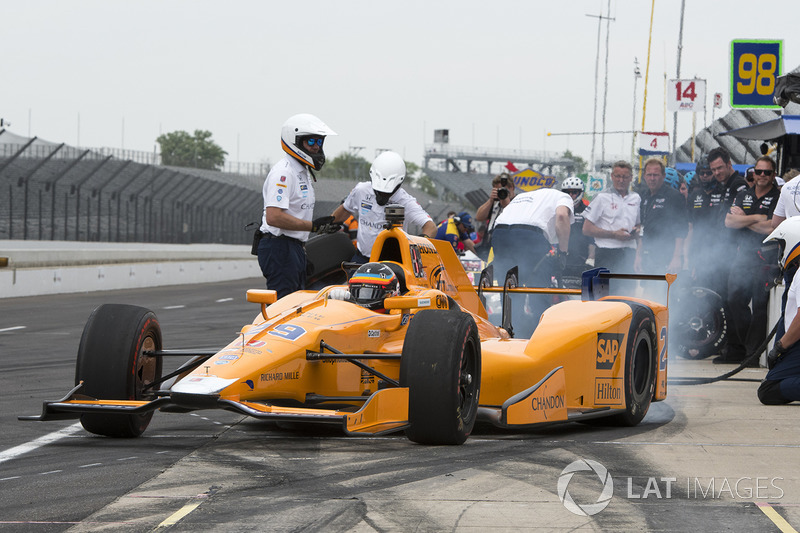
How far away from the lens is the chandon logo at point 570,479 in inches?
187

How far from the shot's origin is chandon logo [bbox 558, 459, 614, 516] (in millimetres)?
4754

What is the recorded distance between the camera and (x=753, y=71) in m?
18.3

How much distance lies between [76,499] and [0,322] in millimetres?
11677

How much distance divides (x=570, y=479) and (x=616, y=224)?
7258 mm

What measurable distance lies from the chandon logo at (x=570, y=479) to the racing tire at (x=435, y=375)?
2.25ft

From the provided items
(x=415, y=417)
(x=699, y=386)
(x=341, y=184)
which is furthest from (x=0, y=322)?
(x=341, y=184)

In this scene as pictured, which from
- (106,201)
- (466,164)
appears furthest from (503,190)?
(466,164)

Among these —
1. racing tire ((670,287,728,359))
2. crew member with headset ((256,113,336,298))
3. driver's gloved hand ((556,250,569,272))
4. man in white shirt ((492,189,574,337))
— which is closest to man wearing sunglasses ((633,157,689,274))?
racing tire ((670,287,728,359))

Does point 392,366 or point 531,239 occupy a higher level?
point 531,239

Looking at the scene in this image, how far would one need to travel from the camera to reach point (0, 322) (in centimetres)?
1589

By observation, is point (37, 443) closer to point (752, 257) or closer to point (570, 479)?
point (570, 479)

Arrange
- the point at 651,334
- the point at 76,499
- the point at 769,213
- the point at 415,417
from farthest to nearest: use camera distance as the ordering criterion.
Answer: the point at 769,213
the point at 651,334
the point at 415,417
the point at 76,499

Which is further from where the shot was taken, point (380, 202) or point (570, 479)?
point (380, 202)

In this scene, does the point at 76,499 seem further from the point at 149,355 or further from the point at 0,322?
the point at 0,322
